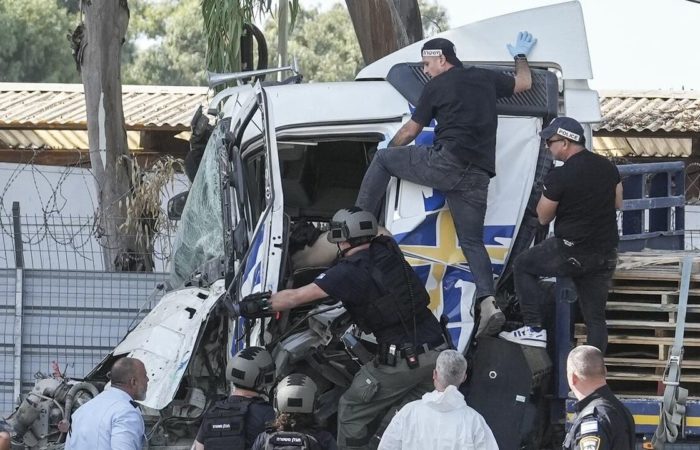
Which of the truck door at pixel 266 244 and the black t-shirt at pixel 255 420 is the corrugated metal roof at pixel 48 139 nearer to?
the truck door at pixel 266 244

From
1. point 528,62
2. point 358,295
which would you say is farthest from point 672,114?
point 358,295

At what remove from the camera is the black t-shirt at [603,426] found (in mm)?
6188

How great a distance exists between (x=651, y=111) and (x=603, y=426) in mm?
15205

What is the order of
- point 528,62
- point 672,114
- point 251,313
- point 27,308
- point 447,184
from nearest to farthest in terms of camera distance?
1. point 251,313
2. point 447,184
3. point 528,62
4. point 27,308
5. point 672,114

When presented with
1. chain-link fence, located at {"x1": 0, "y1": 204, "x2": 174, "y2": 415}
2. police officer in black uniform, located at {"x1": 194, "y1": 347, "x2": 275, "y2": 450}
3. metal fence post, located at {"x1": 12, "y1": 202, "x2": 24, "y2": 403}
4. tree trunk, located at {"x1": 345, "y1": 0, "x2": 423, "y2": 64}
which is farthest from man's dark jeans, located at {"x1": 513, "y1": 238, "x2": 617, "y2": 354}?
tree trunk, located at {"x1": 345, "y1": 0, "x2": 423, "y2": 64}

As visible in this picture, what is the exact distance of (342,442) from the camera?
8023mm

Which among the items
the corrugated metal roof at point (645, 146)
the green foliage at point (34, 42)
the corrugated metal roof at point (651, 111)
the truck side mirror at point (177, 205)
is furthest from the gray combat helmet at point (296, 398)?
the green foliage at point (34, 42)

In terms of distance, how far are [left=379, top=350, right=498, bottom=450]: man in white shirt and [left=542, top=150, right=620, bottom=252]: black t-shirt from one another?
1.62 m

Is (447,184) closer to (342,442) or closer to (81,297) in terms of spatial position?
(342,442)

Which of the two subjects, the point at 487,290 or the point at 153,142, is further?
the point at 153,142

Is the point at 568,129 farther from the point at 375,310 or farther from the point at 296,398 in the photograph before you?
the point at 296,398

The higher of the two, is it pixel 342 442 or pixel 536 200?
pixel 536 200

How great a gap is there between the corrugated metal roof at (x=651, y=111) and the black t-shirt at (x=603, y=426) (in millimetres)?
12156

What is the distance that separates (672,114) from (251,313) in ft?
46.1
